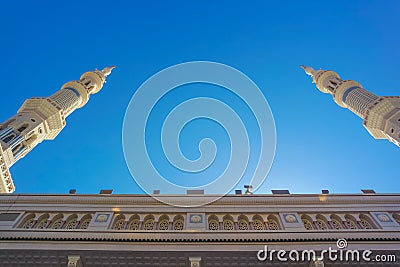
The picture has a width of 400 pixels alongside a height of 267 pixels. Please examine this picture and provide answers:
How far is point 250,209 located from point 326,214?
2.29 m

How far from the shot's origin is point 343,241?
9422 millimetres

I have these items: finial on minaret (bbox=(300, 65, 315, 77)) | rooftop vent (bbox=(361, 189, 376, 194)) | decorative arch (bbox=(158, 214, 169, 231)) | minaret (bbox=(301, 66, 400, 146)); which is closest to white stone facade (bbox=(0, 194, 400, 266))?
decorative arch (bbox=(158, 214, 169, 231))

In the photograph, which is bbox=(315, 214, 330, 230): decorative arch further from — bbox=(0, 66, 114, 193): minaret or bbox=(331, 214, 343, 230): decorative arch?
Answer: bbox=(0, 66, 114, 193): minaret

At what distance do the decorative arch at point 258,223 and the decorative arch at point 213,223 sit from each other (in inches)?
43.2

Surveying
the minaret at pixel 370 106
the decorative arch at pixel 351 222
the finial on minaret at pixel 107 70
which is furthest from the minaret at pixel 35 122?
the minaret at pixel 370 106

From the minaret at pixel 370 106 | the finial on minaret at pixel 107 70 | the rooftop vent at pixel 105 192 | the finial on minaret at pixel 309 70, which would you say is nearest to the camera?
the rooftop vent at pixel 105 192

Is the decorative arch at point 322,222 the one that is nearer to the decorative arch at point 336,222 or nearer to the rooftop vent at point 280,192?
the decorative arch at point 336,222

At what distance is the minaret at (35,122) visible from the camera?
1602 centimetres

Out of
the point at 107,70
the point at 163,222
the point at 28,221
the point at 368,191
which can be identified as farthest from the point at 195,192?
the point at 107,70

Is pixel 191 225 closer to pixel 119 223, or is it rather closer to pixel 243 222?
pixel 243 222

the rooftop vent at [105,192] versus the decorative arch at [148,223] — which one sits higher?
the rooftop vent at [105,192]

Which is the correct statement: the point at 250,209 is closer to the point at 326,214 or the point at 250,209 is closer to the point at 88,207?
the point at 326,214

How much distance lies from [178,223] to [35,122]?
12.0 m

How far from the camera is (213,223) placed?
10602 millimetres
